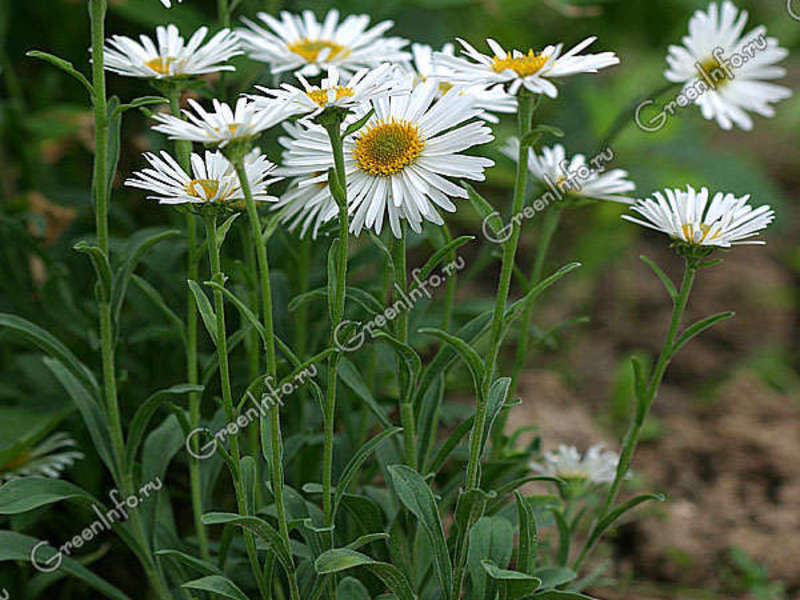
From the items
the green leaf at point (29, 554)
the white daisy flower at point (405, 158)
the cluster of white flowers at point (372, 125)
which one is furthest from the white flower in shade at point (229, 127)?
the green leaf at point (29, 554)

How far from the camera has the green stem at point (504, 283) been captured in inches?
28.1

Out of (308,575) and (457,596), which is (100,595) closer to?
(308,575)

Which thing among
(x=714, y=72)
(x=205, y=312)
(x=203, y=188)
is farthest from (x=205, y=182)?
(x=714, y=72)

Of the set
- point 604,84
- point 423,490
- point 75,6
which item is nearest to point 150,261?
point 423,490

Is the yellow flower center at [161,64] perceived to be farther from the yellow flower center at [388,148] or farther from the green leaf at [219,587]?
the green leaf at [219,587]

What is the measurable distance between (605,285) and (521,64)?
155cm

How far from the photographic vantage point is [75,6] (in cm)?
184

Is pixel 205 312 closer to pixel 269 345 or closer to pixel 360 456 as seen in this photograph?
pixel 269 345

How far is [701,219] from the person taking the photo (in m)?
0.83

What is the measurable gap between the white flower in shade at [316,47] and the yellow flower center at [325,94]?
0.12 ft

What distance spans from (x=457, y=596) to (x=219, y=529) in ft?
1.63

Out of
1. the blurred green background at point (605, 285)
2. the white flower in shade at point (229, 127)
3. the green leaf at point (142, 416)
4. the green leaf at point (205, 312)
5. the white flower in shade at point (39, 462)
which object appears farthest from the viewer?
the blurred green background at point (605, 285)

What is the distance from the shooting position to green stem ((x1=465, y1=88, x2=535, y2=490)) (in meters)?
0.71

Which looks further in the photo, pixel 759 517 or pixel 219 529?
pixel 759 517
